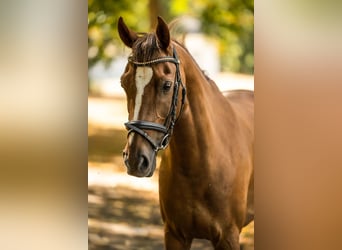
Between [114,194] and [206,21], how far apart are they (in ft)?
2.57

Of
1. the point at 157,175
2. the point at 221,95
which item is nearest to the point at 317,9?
the point at 221,95

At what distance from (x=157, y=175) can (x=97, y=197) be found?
0.29 metres

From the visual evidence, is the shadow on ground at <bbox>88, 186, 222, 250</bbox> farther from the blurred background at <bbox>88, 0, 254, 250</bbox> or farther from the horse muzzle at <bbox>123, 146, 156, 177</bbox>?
the horse muzzle at <bbox>123, 146, 156, 177</bbox>

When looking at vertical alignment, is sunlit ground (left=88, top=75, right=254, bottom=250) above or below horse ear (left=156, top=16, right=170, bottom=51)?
below

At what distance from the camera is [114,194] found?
2127 mm

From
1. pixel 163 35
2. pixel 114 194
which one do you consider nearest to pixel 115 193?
pixel 114 194

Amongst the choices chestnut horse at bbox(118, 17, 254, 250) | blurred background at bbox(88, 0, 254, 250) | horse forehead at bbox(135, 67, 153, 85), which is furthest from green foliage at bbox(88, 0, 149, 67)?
horse forehead at bbox(135, 67, 153, 85)

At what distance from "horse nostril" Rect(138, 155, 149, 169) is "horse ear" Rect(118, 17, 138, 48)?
449 mm

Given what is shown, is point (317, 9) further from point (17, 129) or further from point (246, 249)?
point (17, 129)

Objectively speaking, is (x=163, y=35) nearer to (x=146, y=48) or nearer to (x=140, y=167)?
(x=146, y=48)

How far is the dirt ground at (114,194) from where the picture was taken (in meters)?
2.09

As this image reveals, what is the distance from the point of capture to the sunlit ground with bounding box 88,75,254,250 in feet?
6.85

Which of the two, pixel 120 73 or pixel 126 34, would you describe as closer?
pixel 126 34

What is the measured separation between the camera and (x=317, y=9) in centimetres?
193
